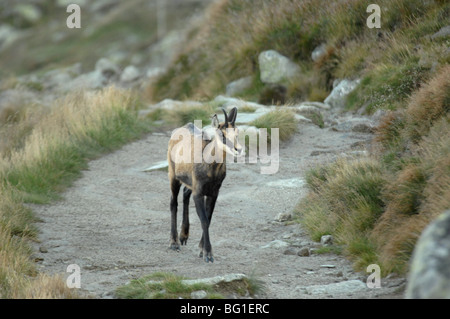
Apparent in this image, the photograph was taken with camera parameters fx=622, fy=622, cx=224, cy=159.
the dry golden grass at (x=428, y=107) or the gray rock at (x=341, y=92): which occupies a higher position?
the gray rock at (x=341, y=92)

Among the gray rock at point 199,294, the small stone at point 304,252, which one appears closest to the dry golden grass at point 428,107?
the small stone at point 304,252

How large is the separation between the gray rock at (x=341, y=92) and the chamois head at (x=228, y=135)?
8.24 meters

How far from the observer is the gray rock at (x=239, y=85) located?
18127mm

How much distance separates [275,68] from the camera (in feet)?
57.1

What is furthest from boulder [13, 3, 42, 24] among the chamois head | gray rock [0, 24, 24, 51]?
the chamois head

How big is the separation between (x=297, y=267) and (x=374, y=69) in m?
8.03

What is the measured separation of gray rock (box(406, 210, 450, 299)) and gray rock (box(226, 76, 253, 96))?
14.4 metres

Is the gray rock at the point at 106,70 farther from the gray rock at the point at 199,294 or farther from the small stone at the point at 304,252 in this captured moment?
the gray rock at the point at 199,294

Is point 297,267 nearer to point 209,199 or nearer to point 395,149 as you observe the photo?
point 209,199

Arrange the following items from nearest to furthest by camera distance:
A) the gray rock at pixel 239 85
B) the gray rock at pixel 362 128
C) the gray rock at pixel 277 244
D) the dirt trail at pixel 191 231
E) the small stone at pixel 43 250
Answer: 1. the dirt trail at pixel 191 231
2. the small stone at pixel 43 250
3. the gray rock at pixel 277 244
4. the gray rock at pixel 362 128
5. the gray rock at pixel 239 85

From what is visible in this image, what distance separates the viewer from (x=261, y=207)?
977 centimetres

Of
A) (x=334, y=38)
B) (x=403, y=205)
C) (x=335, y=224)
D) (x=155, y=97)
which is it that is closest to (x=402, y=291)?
(x=403, y=205)
